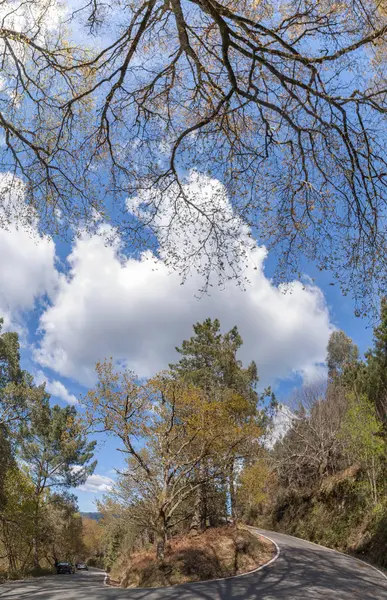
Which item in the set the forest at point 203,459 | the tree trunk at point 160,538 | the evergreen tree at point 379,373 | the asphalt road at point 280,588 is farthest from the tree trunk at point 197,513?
the evergreen tree at point 379,373

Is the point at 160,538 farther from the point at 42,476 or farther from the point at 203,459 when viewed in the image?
the point at 42,476

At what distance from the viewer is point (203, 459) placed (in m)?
19.3

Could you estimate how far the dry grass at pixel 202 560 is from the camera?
1450 cm

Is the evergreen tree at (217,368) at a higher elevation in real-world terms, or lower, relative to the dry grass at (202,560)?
higher

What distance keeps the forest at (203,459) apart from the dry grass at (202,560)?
41 cm

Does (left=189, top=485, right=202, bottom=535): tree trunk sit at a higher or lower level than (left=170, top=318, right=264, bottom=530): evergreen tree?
lower

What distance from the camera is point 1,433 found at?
14.7m

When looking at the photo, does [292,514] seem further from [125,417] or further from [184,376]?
[125,417]

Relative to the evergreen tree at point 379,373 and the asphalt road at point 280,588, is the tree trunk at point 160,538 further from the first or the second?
the evergreen tree at point 379,373

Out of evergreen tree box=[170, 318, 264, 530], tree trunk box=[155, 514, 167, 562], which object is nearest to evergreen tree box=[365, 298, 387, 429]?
evergreen tree box=[170, 318, 264, 530]

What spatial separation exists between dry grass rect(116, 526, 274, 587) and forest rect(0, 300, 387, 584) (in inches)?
16.3

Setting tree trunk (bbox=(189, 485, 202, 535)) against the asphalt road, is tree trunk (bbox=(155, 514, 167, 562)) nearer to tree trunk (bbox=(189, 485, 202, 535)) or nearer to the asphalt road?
the asphalt road

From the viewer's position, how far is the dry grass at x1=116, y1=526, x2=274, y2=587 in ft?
47.6

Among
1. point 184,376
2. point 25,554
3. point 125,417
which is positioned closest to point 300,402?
point 184,376
